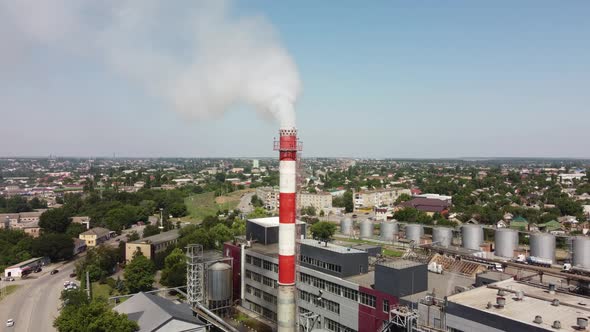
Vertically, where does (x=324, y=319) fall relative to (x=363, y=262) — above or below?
below

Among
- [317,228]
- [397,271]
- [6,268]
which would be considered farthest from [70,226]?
[397,271]

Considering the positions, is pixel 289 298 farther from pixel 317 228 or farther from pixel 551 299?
pixel 317 228

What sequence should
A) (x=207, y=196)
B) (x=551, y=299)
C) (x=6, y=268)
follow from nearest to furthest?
(x=551, y=299) → (x=6, y=268) → (x=207, y=196)

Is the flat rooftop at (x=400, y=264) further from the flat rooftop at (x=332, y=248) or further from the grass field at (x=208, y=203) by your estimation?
the grass field at (x=208, y=203)

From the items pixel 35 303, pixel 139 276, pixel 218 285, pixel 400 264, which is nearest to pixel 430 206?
pixel 139 276

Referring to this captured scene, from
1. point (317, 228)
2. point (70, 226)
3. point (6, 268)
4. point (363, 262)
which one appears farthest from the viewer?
point (70, 226)

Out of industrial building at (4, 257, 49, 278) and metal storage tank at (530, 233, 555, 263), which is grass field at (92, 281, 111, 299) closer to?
industrial building at (4, 257, 49, 278)

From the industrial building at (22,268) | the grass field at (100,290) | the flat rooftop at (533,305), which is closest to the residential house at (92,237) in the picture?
the industrial building at (22,268)
